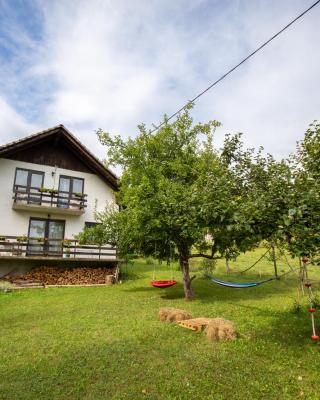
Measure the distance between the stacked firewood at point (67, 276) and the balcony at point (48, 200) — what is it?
3538mm

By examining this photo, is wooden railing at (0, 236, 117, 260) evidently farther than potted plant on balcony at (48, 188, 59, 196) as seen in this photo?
No

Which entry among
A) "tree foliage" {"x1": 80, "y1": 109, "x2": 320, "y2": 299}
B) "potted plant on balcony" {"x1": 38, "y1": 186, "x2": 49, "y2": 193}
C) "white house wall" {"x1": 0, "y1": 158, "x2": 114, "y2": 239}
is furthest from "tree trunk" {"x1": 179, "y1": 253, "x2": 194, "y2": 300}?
"potted plant on balcony" {"x1": 38, "y1": 186, "x2": 49, "y2": 193}

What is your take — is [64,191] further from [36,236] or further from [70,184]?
[36,236]

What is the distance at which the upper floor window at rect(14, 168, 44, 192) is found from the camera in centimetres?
1804

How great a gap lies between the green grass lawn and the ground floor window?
21.8 ft

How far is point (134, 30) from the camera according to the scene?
8.66m

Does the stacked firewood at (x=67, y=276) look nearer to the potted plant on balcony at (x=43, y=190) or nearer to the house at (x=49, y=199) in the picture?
the house at (x=49, y=199)

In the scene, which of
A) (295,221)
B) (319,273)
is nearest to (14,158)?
(295,221)

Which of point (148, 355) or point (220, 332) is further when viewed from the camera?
point (220, 332)

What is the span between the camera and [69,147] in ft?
66.1

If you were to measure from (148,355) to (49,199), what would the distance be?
48.1 feet

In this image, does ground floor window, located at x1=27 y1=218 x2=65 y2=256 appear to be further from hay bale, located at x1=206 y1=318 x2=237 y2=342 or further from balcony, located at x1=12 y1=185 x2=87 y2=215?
hay bale, located at x1=206 y1=318 x2=237 y2=342

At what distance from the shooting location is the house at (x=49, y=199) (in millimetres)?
17484

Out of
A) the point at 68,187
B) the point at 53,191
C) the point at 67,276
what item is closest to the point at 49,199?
the point at 53,191
